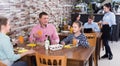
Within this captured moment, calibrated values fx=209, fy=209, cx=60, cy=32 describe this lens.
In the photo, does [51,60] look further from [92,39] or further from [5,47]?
[92,39]

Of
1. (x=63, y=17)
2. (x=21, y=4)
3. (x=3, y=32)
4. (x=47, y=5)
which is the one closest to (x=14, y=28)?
(x=21, y=4)

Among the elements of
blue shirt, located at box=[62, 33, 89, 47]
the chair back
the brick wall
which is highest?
the brick wall

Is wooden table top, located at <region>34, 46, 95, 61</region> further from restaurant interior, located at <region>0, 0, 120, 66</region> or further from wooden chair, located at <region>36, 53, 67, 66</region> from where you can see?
wooden chair, located at <region>36, 53, 67, 66</region>

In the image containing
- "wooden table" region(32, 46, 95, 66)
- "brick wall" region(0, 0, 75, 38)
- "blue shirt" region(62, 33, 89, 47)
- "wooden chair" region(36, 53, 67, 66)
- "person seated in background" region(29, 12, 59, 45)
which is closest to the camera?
"wooden chair" region(36, 53, 67, 66)

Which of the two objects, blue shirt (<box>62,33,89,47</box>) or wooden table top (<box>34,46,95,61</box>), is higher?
blue shirt (<box>62,33,89,47</box>)

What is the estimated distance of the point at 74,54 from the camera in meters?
2.67

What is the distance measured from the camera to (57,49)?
293 centimetres

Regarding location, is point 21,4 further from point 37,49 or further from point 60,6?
point 60,6

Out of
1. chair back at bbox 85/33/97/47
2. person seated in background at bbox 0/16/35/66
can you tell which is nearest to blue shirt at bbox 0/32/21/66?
person seated in background at bbox 0/16/35/66

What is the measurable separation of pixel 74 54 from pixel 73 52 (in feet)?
0.34

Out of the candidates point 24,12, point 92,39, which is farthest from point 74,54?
point 24,12

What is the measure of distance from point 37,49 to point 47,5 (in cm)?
234

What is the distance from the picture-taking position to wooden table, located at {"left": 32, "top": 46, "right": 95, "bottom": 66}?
8.07 feet

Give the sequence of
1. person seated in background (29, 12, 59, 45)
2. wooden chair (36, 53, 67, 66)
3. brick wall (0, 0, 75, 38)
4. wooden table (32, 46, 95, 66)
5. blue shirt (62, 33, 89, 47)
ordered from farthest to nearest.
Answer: person seated in background (29, 12, 59, 45) < brick wall (0, 0, 75, 38) < blue shirt (62, 33, 89, 47) < wooden table (32, 46, 95, 66) < wooden chair (36, 53, 67, 66)
